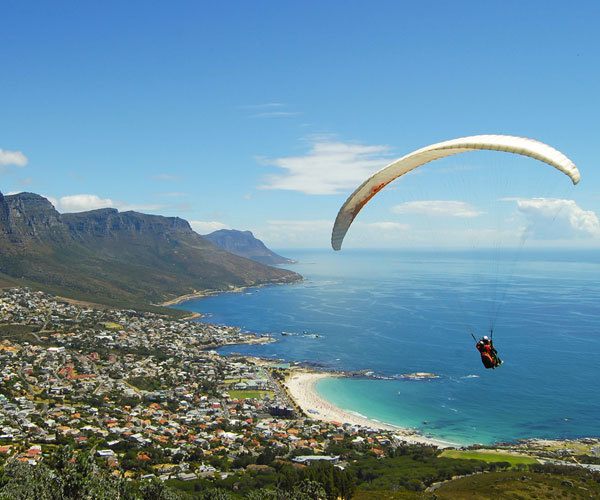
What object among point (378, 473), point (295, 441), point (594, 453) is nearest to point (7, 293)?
point (295, 441)

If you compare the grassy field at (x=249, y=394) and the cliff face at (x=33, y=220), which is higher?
the cliff face at (x=33, y=220)

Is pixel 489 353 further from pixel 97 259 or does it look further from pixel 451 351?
pixel 97 259

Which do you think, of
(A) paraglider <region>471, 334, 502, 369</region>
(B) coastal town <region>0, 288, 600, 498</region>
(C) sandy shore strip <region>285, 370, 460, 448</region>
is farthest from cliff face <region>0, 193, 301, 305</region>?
(A) paraglider <region>471, 334, 502, 369</region>

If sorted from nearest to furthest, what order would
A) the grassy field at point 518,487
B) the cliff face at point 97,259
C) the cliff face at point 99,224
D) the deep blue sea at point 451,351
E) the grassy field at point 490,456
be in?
the grassy field at point 518,487, the grassy field at point 490,456, the deep blue sea at point 451,351, the cliff face at point 97,259, the cliff face at point 99,224

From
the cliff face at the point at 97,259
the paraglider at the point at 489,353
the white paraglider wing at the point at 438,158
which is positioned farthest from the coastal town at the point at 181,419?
the cliff face at the point at 97,259

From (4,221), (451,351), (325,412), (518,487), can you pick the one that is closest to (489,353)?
(518,487)

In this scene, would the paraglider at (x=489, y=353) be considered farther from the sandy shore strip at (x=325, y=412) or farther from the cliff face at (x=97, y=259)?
the cliff face at (x=97, y=259)
